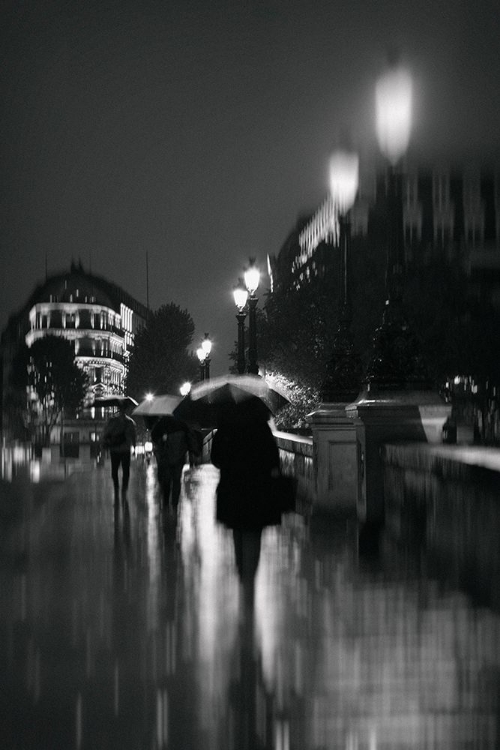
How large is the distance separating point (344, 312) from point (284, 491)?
8.58 m

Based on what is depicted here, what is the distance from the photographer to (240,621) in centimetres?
782

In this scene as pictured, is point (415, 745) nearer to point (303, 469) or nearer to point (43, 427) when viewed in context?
point (303, 469)

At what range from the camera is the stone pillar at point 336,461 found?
52.6 feet

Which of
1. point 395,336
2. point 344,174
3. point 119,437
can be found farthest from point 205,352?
point 395,336

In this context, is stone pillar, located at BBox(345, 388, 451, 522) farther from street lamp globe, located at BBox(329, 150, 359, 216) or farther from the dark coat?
street lamp globe, located at BBox(329, 150, 359, 216)

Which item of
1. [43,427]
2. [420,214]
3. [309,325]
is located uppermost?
[420,214]

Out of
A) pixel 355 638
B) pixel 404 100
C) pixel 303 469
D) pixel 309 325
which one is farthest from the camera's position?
pixel 309 325

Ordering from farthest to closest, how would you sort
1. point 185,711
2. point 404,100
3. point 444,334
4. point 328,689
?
point 444,334, point 404,100, point 328,689, point 185,711

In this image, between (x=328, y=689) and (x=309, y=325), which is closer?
(x=328, y=689)

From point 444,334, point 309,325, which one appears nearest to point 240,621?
point 444,334

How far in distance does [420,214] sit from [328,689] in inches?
4164

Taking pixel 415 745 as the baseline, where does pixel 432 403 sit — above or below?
above

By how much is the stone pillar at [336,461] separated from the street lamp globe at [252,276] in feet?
29.6

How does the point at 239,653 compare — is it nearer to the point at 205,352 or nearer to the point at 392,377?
the point at 392,377
